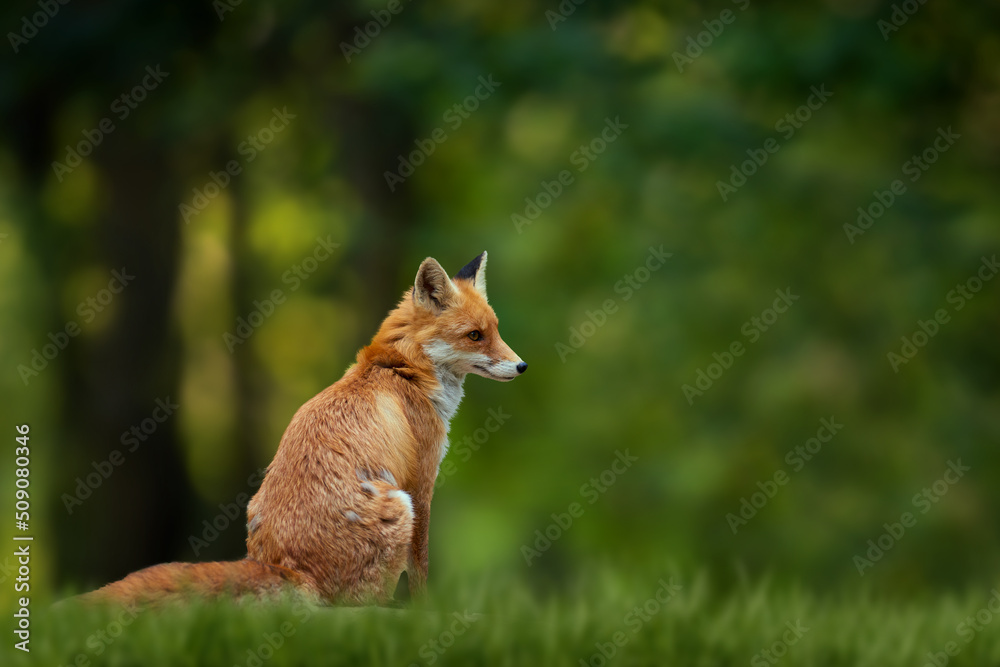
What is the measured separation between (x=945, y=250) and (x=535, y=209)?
175 inches

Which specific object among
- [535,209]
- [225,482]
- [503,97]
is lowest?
[225,482]

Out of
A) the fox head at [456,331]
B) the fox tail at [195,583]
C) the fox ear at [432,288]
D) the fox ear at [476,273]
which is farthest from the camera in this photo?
the fox ear at [476,273]

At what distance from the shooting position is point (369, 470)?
434 cm

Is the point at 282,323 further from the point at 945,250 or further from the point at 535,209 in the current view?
the point at 945,250

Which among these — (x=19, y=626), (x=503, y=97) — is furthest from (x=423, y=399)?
(x=503, y=97)

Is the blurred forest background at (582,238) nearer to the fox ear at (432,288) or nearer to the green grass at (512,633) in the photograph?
the green grass at (512,633)

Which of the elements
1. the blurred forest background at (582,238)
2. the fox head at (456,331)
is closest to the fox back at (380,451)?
the fox head at (456,331)

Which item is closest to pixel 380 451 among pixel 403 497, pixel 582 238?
→ pixel 403 497

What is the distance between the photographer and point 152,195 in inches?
435

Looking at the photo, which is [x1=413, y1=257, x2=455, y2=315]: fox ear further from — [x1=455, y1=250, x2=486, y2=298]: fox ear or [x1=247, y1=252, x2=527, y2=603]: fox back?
[x1=455, y1=250, x2=486, y2=298]: fox ear

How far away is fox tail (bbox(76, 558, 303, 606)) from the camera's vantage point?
4.05 metres

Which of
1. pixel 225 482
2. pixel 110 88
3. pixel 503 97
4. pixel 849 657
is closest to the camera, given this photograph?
pixel 849 657

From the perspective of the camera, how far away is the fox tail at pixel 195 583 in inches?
159

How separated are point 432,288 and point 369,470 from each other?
0.81 m
